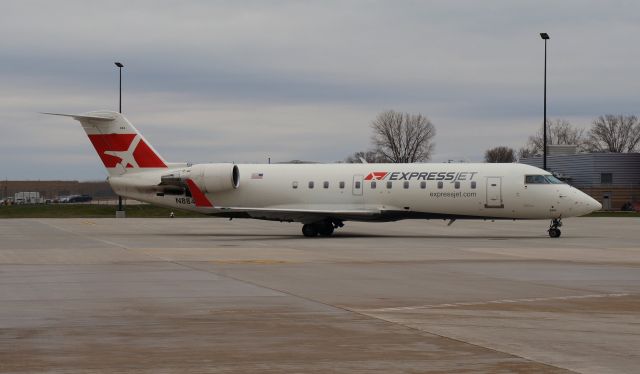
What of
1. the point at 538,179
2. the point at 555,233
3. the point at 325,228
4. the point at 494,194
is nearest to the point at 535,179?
the point at 538,179

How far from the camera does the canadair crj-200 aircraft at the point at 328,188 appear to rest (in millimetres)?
36094

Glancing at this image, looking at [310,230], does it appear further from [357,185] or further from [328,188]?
[357,185]

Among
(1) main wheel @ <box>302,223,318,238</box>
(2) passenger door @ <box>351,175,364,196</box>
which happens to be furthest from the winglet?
(2) passenger door @ <box>351,175,364,196</box>

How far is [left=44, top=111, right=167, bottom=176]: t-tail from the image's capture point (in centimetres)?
4103

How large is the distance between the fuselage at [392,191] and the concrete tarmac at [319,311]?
22.9ft

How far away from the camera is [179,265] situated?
76.5 ft

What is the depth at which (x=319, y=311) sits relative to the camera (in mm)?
14312

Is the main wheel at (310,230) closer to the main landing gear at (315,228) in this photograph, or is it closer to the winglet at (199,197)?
the main landing gear at (315,228)

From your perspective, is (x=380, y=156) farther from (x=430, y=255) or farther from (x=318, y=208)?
(x=430, y=255)

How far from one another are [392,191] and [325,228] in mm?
3346

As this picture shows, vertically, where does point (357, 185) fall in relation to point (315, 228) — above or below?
above

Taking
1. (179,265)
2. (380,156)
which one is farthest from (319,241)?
(380,156)

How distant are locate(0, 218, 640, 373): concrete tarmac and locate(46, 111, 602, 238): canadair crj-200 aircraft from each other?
23.5 ft

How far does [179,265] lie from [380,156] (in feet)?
320
